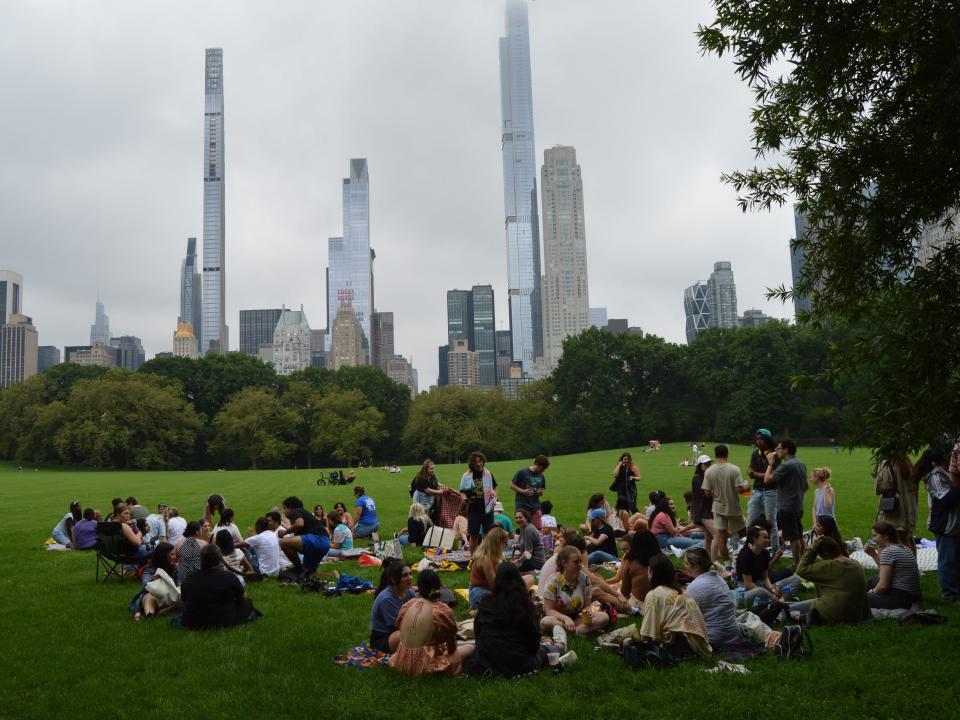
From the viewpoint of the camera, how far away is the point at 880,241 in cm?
675

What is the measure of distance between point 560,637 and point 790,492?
544 cm

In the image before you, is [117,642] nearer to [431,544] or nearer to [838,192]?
[431,544]

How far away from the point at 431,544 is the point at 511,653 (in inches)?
314

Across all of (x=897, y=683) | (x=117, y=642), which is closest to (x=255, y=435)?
→ (x=117, y=642)

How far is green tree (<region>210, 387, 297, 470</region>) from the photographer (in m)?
72.2

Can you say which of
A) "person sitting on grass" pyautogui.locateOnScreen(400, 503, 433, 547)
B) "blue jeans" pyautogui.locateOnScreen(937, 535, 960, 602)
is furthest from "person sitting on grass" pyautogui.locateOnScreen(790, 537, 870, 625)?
"person sitting on grass" pyautogui.locateOnScreen(400, 503, 433, 547)

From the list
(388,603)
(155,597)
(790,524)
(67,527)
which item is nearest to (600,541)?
(790,524)

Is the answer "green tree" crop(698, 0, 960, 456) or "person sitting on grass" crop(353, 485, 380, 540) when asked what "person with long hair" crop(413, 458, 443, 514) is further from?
"green tree" crop(698, 0, 960, 456)

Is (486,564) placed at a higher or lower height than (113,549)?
higher

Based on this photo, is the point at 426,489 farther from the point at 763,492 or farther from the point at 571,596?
the point at 571,596

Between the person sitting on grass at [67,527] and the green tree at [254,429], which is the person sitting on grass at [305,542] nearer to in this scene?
the person sitting on grass at [67,527]

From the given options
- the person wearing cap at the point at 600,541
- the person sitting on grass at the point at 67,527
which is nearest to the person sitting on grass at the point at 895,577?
the person wearing cap at the point at 600,541

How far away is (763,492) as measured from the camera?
12297mm

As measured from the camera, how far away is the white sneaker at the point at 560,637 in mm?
7611
